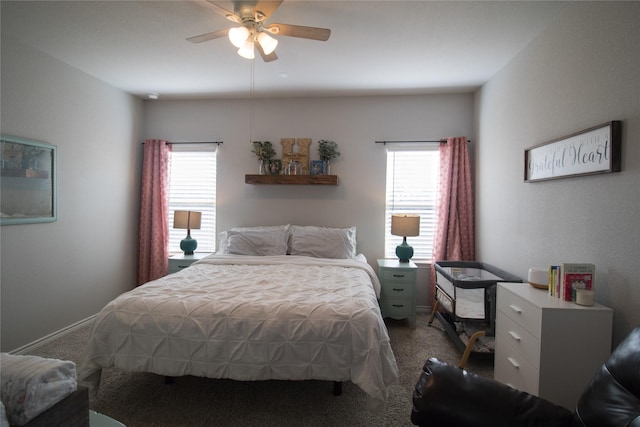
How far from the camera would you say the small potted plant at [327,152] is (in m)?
3.66

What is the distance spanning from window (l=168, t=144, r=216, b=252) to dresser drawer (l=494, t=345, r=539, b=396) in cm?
342

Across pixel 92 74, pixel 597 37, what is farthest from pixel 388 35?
pixel 92 74

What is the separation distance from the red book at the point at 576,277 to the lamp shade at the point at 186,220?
360cm

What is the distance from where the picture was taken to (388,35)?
7.77 ft

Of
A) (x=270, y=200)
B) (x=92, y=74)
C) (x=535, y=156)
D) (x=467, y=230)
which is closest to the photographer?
(x=535, y=156)

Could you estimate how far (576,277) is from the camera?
1676mm

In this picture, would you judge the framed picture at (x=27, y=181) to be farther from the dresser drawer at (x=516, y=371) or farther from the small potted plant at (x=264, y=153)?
the dresser drawer at (x=516, y=371)

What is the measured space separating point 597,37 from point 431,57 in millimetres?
1225

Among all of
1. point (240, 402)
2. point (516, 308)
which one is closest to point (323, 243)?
point (240, 402)

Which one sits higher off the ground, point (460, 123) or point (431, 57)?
point (431, 57)

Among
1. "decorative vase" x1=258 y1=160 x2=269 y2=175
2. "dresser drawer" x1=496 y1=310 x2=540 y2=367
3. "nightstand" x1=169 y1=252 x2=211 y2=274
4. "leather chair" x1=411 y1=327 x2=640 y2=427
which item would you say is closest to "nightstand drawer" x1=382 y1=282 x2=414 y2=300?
"dresser drawer" x1=496 y1=310 x2=540 y2=367

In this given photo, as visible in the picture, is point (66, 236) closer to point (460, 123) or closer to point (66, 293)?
point (66, 293)

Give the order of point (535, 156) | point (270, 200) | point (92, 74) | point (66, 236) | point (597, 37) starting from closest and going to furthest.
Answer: point (597, 37)
point (535, 156)
point (66, 236)
point (92, 74)
point (270, 200)

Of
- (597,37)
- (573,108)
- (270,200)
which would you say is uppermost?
(597,37)
